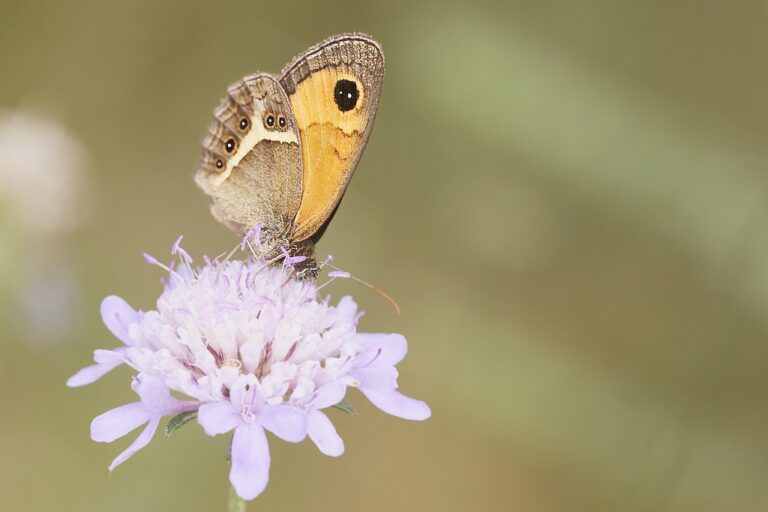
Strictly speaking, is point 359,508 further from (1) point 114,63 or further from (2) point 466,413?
(1) point 114,63

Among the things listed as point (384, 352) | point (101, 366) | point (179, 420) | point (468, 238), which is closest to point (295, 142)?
point (384, 352)

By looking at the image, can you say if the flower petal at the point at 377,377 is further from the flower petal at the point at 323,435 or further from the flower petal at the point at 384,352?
the flower petal at the point at 323,435

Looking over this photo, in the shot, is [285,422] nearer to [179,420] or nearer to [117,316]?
[179,420]

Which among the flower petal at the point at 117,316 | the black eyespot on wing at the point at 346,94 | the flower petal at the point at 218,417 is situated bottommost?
the flower petal at the point at 117,316

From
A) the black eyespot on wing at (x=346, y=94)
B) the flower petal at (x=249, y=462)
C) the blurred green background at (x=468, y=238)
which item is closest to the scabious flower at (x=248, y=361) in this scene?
the flower petal at (x=249, y=462)

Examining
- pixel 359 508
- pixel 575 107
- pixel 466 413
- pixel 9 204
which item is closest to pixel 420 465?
pixel 359 508

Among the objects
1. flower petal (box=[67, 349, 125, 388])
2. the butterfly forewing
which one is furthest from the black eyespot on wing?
flower petal (box=[67, 349, 125, 388])

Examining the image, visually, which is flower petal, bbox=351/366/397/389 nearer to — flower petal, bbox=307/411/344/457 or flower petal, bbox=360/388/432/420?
flower petal, bbox=360/388/432/420
